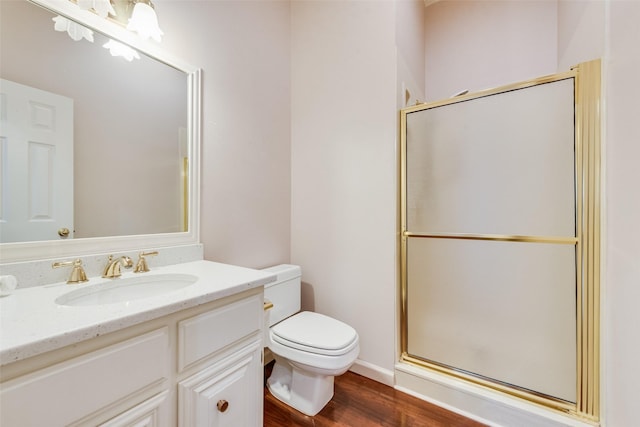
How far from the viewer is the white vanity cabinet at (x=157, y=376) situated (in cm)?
52

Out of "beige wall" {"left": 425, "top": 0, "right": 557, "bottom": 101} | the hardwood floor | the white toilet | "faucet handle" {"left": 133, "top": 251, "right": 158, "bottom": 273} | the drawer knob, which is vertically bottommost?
the hardwood floor

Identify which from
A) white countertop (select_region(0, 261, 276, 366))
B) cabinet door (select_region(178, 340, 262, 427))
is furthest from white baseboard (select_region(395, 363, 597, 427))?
white countertop (select_region(0, 261, 276, 366))

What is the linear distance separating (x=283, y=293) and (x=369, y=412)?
2.64ft

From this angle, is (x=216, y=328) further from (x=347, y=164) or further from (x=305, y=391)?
(x=347, y=164)

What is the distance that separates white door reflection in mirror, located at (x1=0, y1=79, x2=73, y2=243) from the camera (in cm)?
87

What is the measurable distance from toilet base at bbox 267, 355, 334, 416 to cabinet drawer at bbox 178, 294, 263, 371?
0.64 meters

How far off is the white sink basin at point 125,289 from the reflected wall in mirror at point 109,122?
239mm

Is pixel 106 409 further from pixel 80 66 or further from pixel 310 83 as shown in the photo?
pixel 310 83

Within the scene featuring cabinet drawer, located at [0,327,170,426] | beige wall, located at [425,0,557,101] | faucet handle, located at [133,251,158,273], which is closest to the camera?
cabinet drawer, located at [0,327,170,426]

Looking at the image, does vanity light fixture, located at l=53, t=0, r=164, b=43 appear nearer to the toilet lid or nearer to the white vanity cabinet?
the white vanity cabinet

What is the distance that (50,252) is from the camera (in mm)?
938

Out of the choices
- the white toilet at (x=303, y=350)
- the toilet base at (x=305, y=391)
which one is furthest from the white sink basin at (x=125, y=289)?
the toilet base at (x=305, y=391)

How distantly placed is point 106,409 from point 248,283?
45cm

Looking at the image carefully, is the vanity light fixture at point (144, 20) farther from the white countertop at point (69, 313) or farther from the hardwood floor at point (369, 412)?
the hardwood floor at point (369, 412)
